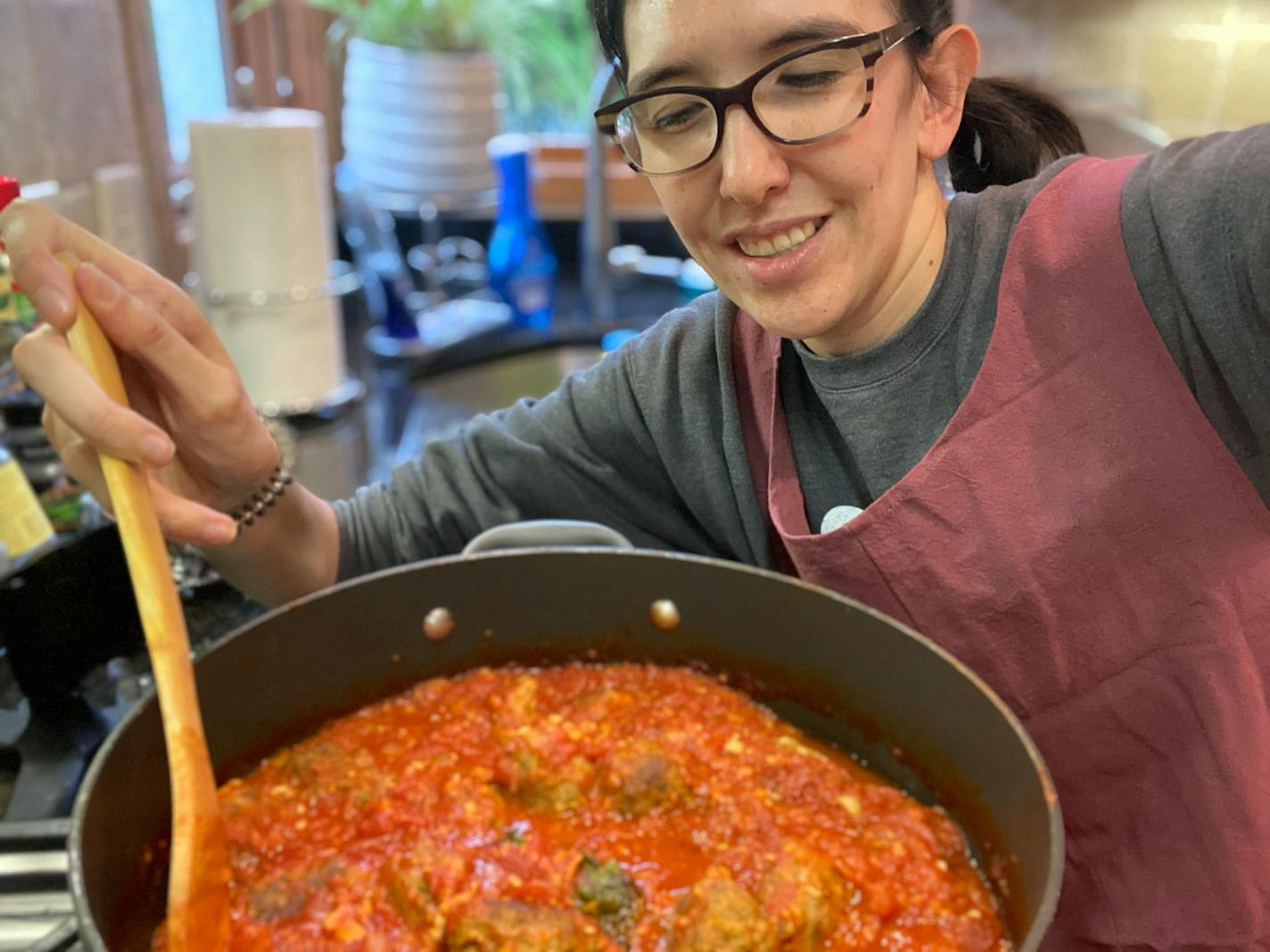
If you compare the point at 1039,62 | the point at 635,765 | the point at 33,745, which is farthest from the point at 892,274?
the point at 1039,62

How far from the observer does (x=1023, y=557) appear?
0.96 meters

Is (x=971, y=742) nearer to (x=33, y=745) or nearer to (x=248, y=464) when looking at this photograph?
(x=248, y=464)

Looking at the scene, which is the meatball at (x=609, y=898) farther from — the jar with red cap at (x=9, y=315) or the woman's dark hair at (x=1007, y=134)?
the jar with red cap at (x=9, y=315)

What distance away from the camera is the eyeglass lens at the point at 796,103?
0.91 m

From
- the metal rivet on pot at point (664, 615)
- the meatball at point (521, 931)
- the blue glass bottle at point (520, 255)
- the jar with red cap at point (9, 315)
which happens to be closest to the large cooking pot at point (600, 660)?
the metal rivet on pot at point (664, 615)

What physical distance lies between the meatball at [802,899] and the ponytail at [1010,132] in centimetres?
74

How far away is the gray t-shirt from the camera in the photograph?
0.87 meters

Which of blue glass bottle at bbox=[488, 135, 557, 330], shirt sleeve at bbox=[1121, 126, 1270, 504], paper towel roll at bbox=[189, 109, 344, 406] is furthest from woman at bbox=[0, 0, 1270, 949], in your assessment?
blue glass bottle at bbox=[488, 135, 557, 330]

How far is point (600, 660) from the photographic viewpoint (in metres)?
1.25

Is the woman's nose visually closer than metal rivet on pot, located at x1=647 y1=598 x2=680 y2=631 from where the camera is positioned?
Yes

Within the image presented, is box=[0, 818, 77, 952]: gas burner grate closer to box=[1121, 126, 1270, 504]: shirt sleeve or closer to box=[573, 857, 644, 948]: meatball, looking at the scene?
box=[573, 857, 644, 948]: meatball

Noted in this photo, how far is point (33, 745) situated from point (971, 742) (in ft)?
3.12

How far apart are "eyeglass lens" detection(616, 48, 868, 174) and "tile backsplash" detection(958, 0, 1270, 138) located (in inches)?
112

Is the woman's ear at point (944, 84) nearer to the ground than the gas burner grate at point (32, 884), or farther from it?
farther from it
